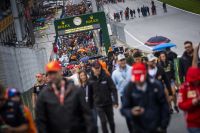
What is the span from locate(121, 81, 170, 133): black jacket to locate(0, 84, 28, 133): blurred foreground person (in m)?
1.47

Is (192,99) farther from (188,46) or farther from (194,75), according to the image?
(188,46)

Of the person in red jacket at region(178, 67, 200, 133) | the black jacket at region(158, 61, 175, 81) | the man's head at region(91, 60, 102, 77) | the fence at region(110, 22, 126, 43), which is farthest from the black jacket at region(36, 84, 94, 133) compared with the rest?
the fence at region(110, 22, 126, 43)

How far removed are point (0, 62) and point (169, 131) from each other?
4.29 m

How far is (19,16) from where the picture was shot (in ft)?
207

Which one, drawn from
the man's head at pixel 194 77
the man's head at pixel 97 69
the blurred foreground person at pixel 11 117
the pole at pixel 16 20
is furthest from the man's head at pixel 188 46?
the pole at pixel 16 20

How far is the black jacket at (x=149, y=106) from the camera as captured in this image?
24.4ft

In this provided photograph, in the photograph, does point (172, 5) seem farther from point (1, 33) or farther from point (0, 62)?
point (0, 62)

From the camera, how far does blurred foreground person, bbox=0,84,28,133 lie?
7906mm

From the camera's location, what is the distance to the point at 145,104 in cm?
745

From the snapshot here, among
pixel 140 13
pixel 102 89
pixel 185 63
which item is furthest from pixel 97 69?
Answer: pixel 140 13

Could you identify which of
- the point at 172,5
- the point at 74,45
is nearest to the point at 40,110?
the point at 74,45

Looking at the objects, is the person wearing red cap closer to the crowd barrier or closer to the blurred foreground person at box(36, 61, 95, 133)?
the blurred foreground person at box(36, 61, 95, 133)

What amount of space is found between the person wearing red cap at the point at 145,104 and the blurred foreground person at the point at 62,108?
1.97 ft

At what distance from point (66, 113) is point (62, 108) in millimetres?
85
